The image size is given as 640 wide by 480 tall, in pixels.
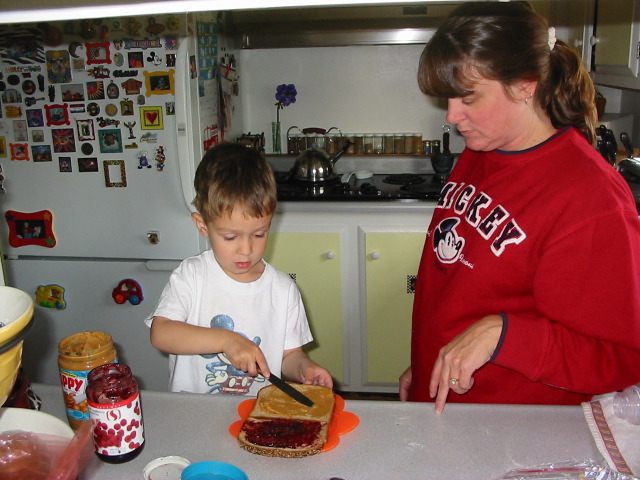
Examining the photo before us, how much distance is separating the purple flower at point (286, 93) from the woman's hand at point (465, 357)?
240 cm

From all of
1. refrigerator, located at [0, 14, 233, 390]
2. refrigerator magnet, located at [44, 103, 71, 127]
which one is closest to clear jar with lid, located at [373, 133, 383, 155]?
refrigerator, located at [0, 14, 233, 390]

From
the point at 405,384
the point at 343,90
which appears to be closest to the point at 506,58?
the point at 405,384

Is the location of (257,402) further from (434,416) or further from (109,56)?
(109,56)

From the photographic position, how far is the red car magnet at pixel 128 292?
2.50m

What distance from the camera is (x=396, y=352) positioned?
274 centimetres

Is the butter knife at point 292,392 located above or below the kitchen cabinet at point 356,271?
above

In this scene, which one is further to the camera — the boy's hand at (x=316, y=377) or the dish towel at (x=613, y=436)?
the boy's hand at (x=316, y=377)

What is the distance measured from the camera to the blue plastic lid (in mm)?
840

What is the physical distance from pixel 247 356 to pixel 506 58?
668mm

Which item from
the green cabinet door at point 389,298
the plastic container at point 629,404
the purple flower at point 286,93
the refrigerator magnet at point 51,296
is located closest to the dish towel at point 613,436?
the plastic container at point 629,404

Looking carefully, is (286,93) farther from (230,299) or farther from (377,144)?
(230,299)

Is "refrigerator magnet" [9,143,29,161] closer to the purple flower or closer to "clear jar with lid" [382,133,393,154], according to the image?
the purple flower

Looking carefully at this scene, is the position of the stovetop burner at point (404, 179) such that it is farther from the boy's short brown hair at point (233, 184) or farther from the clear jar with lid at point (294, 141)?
the boy's short brown hair at point (233, 184)

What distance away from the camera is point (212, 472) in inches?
33.3
